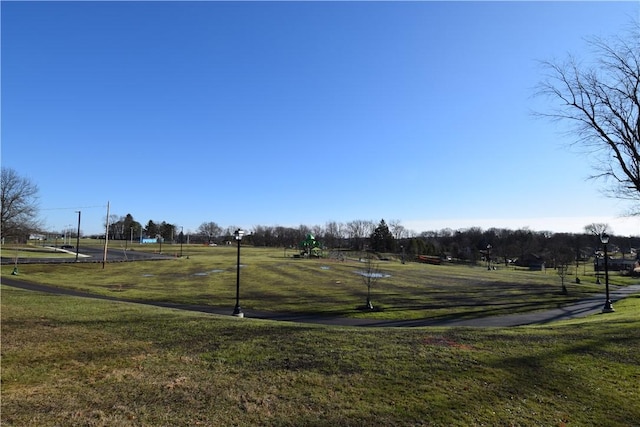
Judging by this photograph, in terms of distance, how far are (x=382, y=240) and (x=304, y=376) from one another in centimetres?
12253

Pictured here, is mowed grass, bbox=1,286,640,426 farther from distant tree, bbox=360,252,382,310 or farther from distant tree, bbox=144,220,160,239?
distant tree, bbox=144,220,160,239

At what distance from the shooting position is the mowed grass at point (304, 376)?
6.01 meters

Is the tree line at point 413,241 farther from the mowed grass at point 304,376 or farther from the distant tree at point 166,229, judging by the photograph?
the mowed grass at point 304,376

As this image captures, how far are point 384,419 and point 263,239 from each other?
504 feet

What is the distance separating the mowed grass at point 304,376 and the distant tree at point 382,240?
116630 mm

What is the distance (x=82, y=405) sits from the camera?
240 inches

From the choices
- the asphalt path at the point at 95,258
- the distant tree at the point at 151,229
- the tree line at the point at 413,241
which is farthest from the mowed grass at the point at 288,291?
the distant tree at the point at 151,229

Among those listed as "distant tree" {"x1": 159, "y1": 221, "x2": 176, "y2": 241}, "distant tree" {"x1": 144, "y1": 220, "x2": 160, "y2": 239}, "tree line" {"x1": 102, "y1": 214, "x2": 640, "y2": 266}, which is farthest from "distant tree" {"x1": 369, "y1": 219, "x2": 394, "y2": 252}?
"distant tree" {"x1": 144, "y1": 220, "x2": 160, "y2": 239}

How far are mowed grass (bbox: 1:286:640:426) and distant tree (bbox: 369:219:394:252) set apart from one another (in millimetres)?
116630

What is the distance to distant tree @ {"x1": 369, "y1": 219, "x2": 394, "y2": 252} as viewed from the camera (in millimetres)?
127438

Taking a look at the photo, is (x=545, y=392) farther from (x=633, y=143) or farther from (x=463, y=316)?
(x=463, y=316)

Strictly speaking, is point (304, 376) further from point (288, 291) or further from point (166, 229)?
point (166, 229)

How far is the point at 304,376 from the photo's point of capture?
7.48m

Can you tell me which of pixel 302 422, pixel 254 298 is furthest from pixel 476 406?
pixel 254 298
